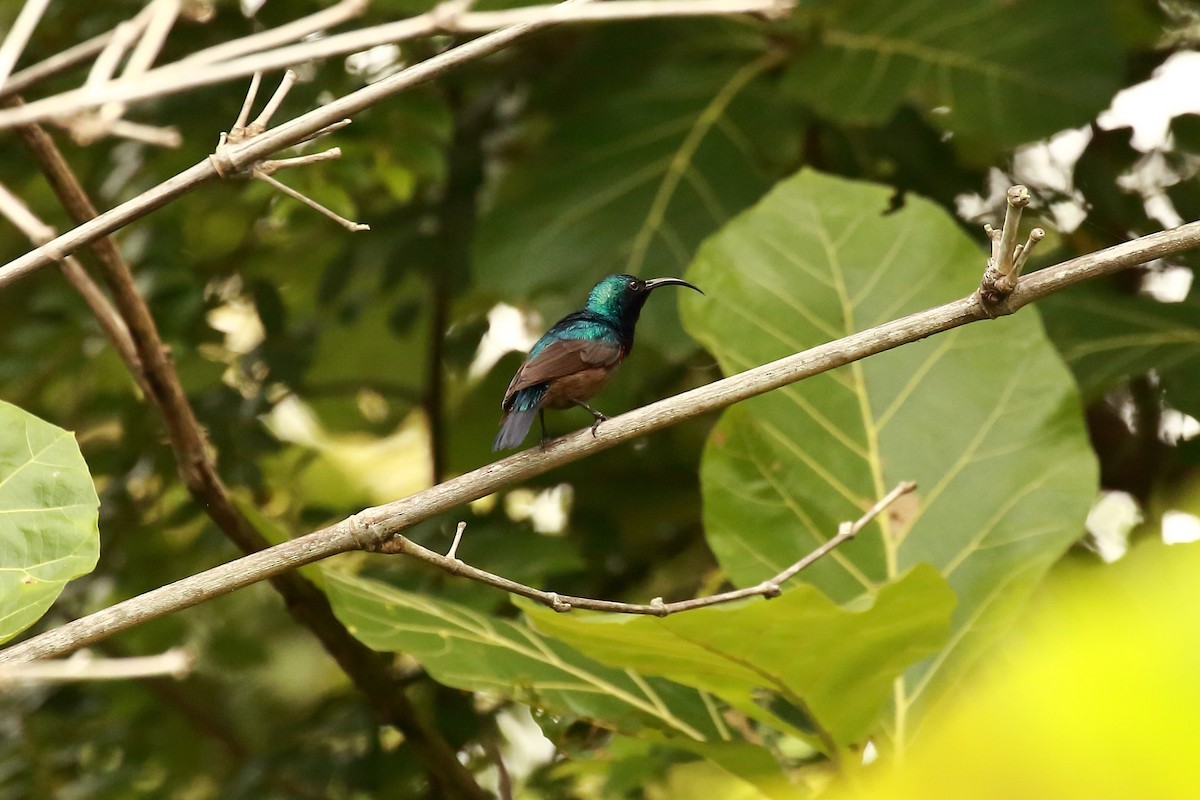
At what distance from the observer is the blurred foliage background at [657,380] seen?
2.06 m

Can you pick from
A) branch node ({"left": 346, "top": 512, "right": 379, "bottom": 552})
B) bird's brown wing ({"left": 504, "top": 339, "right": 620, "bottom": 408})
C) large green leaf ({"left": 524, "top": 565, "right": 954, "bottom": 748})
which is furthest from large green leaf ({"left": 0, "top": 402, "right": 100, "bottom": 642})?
bird's brown wing ({"left": 504, "top": 339, "right": 620, "bottom": 408})

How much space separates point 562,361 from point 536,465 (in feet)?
2.41

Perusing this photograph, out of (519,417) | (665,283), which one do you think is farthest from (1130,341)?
(519,417)

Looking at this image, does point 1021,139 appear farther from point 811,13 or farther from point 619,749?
point 619,749

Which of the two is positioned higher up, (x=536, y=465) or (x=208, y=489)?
(x=536, y=465)

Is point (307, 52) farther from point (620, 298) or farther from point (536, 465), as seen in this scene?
point (620, 298)

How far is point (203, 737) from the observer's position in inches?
141

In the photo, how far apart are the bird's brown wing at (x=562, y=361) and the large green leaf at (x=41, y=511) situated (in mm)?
824

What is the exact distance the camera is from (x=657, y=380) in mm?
3463

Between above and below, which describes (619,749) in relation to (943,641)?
below

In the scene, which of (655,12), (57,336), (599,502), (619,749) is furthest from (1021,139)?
(57,336)

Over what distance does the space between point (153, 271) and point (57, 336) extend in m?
0.32

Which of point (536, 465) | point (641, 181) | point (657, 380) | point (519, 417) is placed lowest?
point (657, 380)

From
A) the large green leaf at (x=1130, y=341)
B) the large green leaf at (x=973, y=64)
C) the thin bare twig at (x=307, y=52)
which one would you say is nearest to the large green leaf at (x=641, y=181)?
the large green leaf at (x=973, y=64)
